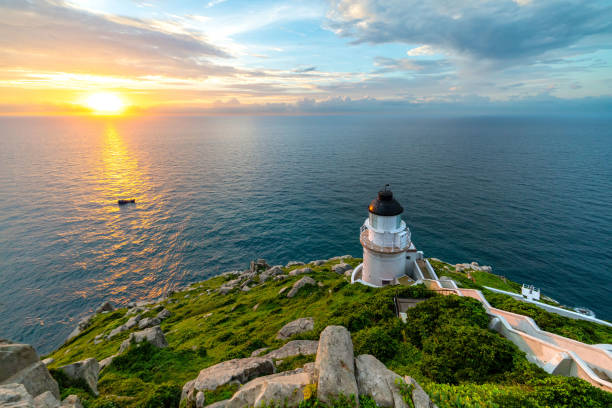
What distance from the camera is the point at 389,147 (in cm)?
15962

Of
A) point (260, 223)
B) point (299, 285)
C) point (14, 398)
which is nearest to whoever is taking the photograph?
point (14, 398)

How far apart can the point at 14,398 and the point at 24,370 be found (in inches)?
133

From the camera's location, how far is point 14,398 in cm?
749

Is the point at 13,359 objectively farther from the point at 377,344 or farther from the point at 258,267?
the point at 258,267

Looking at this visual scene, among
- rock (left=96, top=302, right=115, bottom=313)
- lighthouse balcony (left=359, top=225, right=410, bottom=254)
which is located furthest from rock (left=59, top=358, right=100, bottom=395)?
Result: rock (left=96, top=302, right=115, bottom=313)

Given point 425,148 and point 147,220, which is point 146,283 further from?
point 425,148

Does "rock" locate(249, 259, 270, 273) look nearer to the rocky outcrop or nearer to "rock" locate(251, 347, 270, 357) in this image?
"rock" locate(251, 347, 270, 357)

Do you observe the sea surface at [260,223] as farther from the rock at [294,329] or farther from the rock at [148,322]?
the rock at [294,329]

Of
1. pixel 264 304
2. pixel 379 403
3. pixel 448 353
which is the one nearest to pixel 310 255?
pixel 264 304

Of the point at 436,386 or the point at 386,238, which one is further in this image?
the point at 386,238

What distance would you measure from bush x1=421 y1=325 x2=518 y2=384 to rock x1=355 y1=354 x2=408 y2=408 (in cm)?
430

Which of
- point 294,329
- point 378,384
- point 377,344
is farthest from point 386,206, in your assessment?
point 378,384

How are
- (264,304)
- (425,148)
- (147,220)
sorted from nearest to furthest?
(264,304)
(147,220)
(425,148)

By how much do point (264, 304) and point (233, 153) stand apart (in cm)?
14254
